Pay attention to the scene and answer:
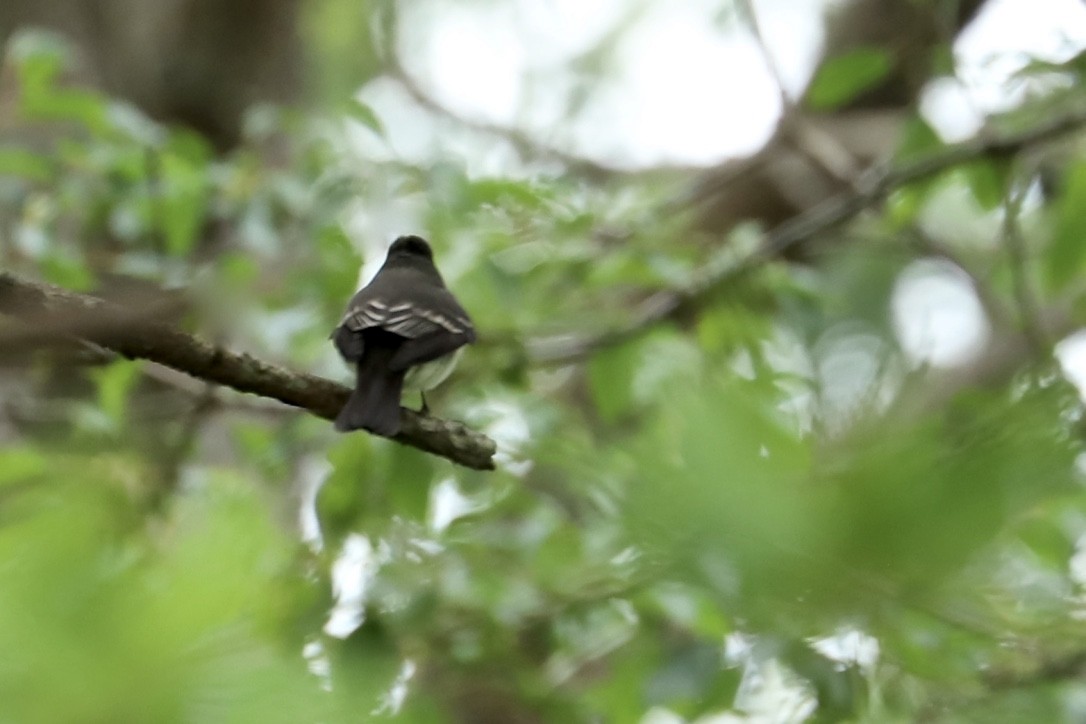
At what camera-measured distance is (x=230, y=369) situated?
1.80 meters

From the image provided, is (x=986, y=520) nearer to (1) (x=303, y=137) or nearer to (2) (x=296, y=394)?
(2) (x=296, y=394)

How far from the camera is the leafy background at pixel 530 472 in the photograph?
558mm

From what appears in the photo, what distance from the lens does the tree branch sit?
3045 millimetres

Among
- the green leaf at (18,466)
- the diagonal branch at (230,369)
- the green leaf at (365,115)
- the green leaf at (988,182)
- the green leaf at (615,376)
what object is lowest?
the diagonal branch at (230,369)

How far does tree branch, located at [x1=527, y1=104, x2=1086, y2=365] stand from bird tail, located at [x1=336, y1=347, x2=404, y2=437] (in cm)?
73

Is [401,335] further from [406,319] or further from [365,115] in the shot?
[365,115]

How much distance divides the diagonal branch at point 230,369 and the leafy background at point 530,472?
151 mm

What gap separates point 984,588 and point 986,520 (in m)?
0.07

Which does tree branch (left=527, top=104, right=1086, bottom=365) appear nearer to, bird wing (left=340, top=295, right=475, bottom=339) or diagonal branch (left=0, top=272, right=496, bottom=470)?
bird wing (left=340, top=295, right=475, bottom=339)

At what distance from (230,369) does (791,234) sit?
1956 millimetres

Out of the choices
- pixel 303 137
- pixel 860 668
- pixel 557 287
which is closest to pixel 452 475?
pixel 557 287

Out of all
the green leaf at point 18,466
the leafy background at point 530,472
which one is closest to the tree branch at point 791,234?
the leafy background at point 530,472

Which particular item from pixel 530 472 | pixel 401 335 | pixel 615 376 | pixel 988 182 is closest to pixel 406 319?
pixel 401 335

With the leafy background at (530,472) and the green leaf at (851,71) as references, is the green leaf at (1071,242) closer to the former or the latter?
the leafy background at (530,472)
